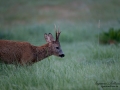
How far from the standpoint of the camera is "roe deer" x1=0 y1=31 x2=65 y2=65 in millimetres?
9586

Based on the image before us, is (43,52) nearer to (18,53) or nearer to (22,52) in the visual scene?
(22,52)

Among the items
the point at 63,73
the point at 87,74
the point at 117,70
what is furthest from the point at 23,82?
the point at 117,70

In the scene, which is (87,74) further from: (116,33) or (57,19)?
(57,19)

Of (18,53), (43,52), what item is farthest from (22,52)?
(43,52)

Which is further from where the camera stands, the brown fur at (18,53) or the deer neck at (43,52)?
the deer neck at (43,52)

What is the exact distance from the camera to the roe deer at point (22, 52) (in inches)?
377

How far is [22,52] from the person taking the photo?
32.3 feet

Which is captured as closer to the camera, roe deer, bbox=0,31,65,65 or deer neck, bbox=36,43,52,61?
roe deer, bbox=0,31,65,65

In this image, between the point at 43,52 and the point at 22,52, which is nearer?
the point at 22,52

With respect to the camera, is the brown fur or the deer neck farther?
the deer neck

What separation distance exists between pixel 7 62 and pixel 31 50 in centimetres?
84

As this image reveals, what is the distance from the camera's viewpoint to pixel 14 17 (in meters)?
33.3

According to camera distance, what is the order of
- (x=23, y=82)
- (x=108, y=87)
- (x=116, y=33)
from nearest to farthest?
(x=108, y=87) < (x=23, y=82) < (x=116, y=33)

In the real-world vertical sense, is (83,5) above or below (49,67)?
above
